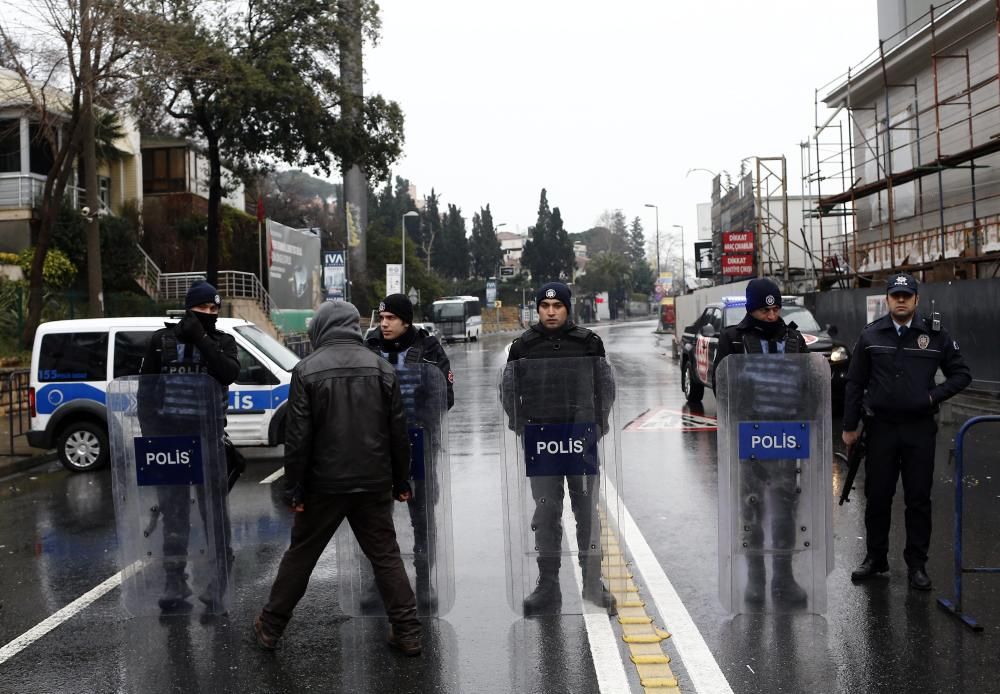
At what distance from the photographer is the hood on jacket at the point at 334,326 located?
5.20m

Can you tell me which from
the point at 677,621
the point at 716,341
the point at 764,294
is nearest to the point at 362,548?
the point at 677,621

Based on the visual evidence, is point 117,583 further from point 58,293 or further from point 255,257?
point 255,257

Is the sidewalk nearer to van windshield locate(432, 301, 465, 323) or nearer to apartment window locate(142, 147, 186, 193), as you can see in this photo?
apartment window locate(142, 147, 186, 193)

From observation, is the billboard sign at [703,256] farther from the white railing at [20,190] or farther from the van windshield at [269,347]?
the van windshield at [269,347]

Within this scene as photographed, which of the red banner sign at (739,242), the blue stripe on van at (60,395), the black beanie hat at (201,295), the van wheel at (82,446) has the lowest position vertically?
the van wheel at (82,446)

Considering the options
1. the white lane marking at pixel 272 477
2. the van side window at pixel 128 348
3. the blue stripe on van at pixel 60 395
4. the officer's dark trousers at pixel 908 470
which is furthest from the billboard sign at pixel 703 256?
the officer's dark trousers at pixel 908 470

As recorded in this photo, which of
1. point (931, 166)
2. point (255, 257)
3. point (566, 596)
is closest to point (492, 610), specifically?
point (566, 596)

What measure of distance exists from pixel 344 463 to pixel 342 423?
20 cm

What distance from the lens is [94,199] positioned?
67.2 ft

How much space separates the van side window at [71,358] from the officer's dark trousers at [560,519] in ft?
25.8

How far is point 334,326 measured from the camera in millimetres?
5223

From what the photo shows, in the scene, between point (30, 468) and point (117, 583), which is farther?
point (30, 468)

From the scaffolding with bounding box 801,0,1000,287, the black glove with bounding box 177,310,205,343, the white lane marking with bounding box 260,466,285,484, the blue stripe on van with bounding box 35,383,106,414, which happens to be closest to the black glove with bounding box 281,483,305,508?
the black glove with bounding box 177,310,205,343

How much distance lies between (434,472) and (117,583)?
8.38 feet
